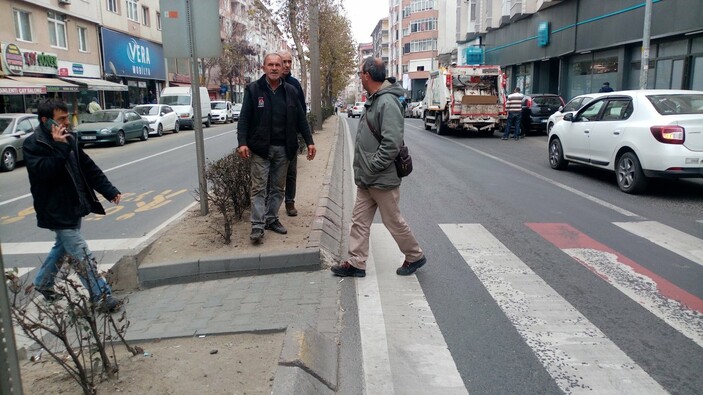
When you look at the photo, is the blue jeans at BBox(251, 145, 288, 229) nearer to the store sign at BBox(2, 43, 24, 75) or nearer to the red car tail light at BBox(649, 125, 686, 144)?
the red car tail light at BBox(649, 125, 686, 144)

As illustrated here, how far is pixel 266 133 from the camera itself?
599cm

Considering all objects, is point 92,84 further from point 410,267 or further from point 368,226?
point 410,267

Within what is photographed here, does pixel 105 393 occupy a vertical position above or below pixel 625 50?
below

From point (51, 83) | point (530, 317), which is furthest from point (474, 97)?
point (51, 83)

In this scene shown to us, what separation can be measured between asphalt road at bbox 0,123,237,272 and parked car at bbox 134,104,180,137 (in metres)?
8.46

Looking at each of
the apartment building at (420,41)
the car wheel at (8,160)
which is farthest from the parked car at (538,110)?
the apartment building at (420,41)

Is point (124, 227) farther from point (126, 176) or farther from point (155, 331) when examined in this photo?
point (126, 176)

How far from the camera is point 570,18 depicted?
26891 millimetres

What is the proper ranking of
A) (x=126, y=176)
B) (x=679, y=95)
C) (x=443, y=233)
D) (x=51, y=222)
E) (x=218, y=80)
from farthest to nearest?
(x=218, y=80) < (x=126, y=176) < (x=679, y=95) < (x=443, y=233) < (x=51, y=222)

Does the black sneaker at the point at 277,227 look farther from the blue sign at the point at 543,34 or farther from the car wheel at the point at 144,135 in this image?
the blue sign at the point at 543,34

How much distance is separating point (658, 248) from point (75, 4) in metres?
32.5

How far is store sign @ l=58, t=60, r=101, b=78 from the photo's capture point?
28.9 metres

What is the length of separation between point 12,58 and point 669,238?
25171mm

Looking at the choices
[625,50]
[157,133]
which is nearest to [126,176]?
[157,133]
